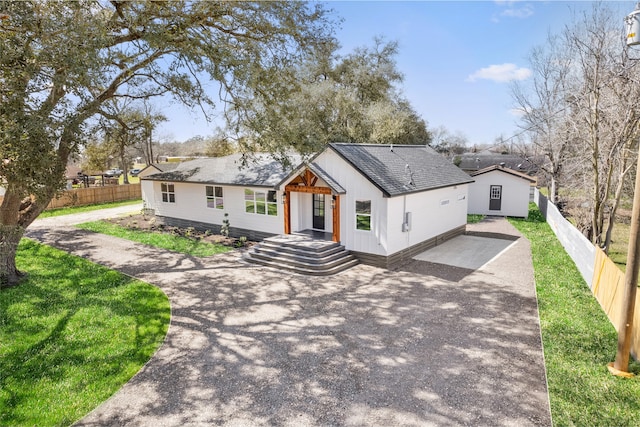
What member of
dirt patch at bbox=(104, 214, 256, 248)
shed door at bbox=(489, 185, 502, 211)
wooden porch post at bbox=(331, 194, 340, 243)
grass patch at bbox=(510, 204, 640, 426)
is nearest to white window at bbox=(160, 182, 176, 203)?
dirt patch at bbox=(104, 214, 256, 248)

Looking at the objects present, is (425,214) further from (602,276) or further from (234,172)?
(234,172)

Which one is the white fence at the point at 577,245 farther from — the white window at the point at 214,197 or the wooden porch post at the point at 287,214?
the white window at the point at 214,197

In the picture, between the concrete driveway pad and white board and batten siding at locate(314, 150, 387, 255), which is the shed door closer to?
the concrete driveway pad

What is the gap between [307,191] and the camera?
48.1 ft

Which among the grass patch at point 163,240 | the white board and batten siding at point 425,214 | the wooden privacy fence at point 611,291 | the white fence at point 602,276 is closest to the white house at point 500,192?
the white board and batten siding at point 425,214

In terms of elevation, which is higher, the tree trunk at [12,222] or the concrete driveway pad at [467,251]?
the tree trunk at [12,222]

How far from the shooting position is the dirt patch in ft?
56.4

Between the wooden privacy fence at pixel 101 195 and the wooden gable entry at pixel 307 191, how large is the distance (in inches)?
841

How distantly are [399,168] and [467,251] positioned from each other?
456 centimetres

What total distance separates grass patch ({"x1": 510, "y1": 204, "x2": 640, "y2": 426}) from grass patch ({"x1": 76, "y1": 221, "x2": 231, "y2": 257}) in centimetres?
1210

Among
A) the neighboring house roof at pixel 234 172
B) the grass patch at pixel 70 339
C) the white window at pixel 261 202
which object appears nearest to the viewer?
the grass patch at pixel 70 339

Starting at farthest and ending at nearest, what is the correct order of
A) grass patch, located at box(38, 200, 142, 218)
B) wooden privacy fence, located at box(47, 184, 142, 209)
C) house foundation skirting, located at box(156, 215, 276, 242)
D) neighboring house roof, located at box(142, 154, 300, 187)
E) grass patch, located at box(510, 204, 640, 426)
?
wooden privacy fence, located at box(47, 184, 142, 209) → grass patch, located at box(38, 200, 142, 218) → house foundation skirting, located at box(156, 215, 276, 242) → neighboring house roof, located at box(142, 154, 300, 187) → grass patch, located at box(510, 204, 640, 426)

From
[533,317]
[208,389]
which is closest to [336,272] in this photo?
[533,317]

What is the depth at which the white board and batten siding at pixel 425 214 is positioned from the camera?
13320 mm
